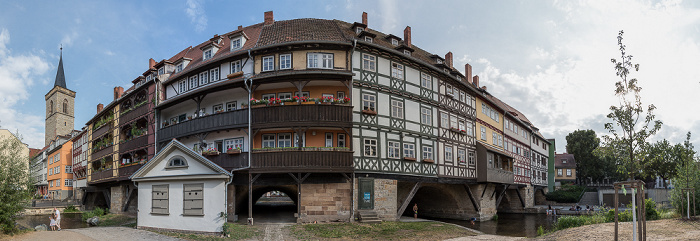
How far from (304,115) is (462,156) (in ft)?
48.1

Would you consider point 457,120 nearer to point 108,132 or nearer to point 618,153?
point 618,153

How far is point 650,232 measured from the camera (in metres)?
14.7

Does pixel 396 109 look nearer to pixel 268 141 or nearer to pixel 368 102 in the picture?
pixel 368 102

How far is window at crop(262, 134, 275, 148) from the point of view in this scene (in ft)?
80.1

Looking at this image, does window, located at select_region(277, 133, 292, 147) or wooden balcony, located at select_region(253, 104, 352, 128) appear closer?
wooden balcony, located at select_region(253, 104, 352, 128)

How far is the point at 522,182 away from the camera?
45.5m

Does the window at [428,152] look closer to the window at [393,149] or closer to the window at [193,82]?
the window at [393,149]

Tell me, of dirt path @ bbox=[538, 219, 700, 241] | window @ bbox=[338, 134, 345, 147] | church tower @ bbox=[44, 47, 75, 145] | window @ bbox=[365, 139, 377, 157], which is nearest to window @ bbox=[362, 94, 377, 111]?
window @ bbox=[365, 139, 377, 157]

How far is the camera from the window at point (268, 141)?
24.4m

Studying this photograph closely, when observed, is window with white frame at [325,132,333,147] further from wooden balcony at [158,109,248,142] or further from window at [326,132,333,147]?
wooden balcony at [158,109,248,142]

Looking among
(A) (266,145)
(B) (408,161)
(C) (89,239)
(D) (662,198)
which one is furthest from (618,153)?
(D) (662,198)

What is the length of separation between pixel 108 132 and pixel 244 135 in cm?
2195

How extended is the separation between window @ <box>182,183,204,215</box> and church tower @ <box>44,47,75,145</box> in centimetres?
8298

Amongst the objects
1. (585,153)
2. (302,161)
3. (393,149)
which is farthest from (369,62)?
(585,153)
